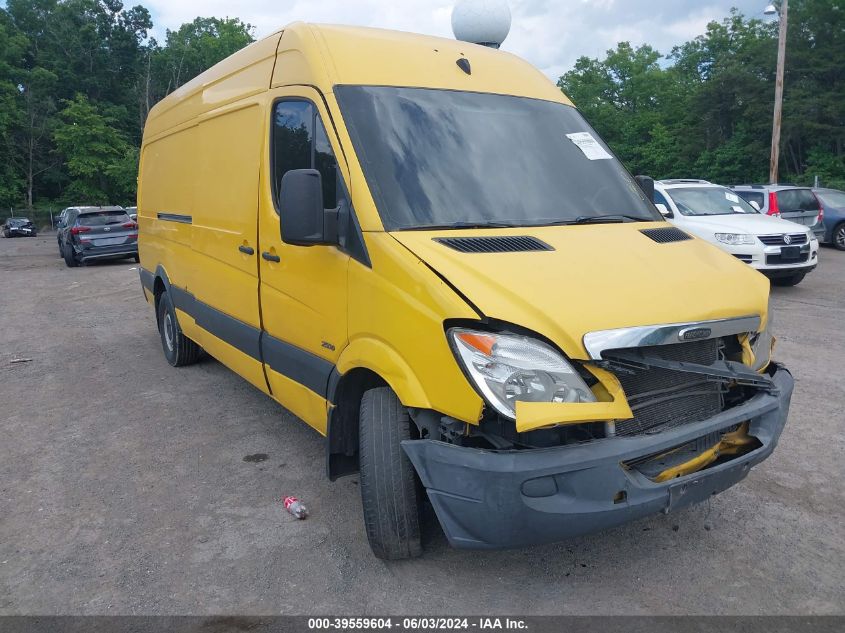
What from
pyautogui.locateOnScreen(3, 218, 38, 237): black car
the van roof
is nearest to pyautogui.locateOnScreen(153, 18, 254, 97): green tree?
pyautogui.locateOnScreen(3, 218, 38, 237): black car

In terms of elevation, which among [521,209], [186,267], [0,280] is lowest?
[0,280]

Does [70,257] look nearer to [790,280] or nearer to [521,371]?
[790,280]

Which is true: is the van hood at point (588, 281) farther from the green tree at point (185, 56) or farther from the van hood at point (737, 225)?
the green tree at point (185, 56)

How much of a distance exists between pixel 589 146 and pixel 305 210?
187cm

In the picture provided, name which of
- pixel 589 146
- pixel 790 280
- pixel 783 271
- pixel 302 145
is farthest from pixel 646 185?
pixel 790 280

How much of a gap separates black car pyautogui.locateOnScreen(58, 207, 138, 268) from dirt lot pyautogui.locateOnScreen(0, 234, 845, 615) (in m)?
14.4

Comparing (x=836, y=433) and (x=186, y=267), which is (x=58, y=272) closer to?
(x=186, y=267)

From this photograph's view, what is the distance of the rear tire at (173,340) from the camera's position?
6.95 m

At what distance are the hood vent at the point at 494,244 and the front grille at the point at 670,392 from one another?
708 millimetres

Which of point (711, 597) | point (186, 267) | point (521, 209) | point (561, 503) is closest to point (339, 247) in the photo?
point (521, 209)

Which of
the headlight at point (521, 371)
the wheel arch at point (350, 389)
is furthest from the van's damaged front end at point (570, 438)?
the wheel arch at point (350, 389)

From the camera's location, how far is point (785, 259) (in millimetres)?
10891
